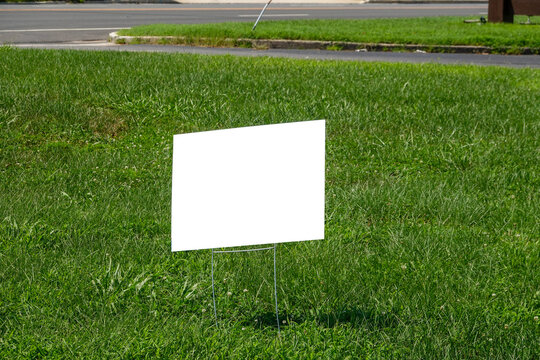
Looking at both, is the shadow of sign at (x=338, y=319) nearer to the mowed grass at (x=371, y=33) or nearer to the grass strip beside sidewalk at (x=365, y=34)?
the grass strip beside sidewalk at (x=365, y=34)

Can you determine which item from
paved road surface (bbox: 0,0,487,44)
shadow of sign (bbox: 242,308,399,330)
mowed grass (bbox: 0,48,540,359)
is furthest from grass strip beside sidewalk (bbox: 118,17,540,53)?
shadow of sign (bbox: 242,308,399,330)

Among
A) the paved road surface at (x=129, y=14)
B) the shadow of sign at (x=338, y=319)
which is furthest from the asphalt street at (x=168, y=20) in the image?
the shadow of sign at (x=338, y=319)

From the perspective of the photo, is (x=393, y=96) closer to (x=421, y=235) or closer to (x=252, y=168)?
(x=421, y=235)

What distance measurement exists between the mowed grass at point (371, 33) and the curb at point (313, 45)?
0.42 feet

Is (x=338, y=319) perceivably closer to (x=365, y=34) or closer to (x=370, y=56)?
(x=370, y=56)

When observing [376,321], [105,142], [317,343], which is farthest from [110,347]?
[105,142]

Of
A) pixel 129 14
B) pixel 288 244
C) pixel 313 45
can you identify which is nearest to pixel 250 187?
pixel 288 244

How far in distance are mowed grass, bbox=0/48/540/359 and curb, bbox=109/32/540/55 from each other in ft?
20.3

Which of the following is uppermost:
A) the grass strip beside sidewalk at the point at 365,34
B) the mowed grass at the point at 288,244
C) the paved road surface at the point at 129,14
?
the paved road surface at the point at 129,14

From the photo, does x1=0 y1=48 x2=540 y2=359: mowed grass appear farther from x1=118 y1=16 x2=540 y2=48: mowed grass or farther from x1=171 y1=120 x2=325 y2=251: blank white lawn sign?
x1=118 y1=16 x2=540 y2=48: mowed grass

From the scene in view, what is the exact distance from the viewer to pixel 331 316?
129 inches

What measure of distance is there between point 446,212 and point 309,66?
18.2ft

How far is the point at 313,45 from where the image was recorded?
1495cm

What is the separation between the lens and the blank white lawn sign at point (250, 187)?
2.71 meters
